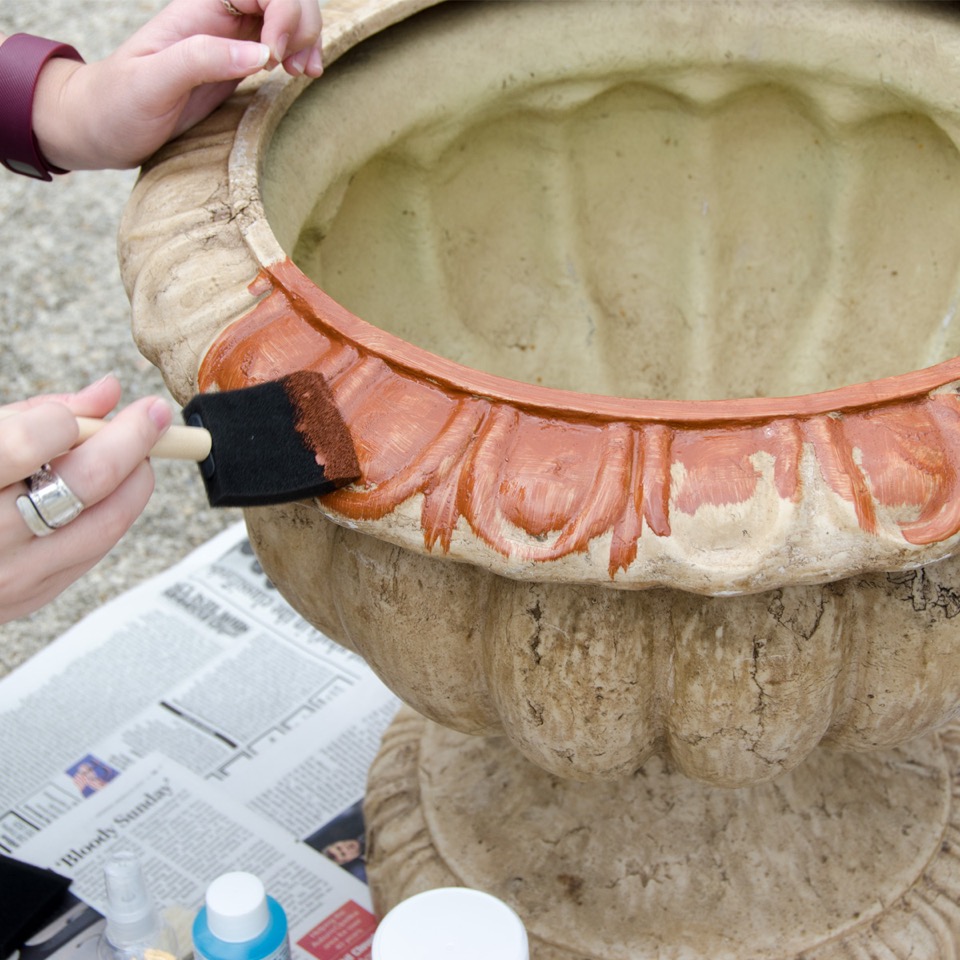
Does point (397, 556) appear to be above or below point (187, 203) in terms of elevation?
below

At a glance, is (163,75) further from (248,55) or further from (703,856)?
(703,856)

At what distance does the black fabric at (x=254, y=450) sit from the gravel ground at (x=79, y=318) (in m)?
1.00

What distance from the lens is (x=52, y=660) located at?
1497 mm

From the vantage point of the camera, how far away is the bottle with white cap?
0.93m

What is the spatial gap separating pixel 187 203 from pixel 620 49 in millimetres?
463

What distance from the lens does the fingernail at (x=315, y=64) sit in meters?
1.01

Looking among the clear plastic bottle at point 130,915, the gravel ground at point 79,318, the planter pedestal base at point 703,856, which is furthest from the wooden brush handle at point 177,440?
the gravel ground at point 79,318

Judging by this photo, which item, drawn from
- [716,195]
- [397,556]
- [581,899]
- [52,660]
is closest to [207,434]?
[397,556]

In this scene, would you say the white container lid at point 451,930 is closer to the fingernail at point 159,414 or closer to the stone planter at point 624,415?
the stone planter at point 624,415

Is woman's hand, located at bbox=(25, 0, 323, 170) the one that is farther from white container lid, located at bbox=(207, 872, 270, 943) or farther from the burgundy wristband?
white container lid, located at bbox=(207, 872, 270, 943)

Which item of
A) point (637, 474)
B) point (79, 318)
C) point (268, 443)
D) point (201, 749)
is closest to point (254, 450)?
point (268, 443)

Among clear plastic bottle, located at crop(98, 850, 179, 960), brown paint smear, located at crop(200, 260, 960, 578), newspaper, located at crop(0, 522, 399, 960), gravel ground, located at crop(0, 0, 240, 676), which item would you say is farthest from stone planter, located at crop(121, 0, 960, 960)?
gravel ground, located at crop(0, 0, 240, 676)

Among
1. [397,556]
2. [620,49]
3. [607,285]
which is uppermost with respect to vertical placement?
[620,49]

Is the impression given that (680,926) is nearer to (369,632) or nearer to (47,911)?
(369,632)
